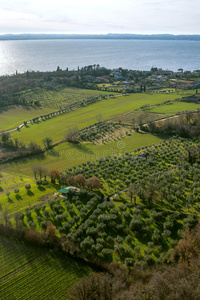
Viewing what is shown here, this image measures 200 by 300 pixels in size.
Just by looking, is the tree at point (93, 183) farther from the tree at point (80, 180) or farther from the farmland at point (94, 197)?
the tree at point (80, 180)

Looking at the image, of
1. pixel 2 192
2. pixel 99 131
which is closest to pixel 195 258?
pixel 2 192

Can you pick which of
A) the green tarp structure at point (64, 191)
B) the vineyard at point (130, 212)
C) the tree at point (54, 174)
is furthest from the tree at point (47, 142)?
the green tarp structure at point (64, 191)

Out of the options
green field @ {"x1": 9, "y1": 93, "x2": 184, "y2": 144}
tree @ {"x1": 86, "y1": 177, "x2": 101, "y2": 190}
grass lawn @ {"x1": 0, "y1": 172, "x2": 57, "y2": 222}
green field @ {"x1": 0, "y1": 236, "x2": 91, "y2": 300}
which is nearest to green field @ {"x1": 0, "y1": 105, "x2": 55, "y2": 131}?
green field @ {"x1": 9, "y1": 93, "x2": 184, "y2": 144}

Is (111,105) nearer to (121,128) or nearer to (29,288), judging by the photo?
(121,128)

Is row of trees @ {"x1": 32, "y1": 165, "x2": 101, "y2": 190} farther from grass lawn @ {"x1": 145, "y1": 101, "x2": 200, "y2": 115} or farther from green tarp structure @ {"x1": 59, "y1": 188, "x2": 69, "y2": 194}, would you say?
grass lawn @ {"x1": 145, "y1": 101, "x2": 200, "y2": 115}

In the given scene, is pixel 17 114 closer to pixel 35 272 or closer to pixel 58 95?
pixel 58 95

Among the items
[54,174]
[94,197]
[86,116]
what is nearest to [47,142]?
[54,174]
